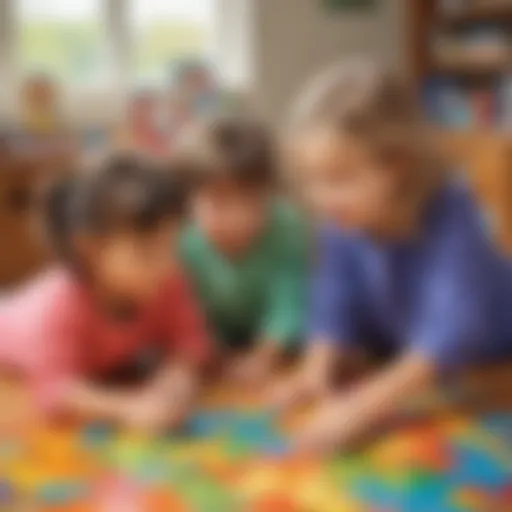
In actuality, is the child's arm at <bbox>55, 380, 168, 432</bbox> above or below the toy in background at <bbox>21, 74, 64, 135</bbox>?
below

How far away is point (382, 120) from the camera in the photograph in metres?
0.55

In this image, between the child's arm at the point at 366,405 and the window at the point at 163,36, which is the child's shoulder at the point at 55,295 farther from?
the window at the point at 163,36

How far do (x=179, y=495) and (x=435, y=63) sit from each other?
2.76ft

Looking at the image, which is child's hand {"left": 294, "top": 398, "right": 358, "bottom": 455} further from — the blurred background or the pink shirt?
the blurred background

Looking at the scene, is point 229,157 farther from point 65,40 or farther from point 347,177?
point 65,40

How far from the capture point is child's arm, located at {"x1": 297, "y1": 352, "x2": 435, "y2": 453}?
0.53m

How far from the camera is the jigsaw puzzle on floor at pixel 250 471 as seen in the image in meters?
0.47

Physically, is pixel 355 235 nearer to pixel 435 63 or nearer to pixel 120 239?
pixel 120 239

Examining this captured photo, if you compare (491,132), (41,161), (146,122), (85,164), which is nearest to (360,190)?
(85,164)

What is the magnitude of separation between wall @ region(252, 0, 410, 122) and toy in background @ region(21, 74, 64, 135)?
7.5 inches

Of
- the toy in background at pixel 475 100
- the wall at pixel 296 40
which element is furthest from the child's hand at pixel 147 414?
the toy in background at pixel 475 100

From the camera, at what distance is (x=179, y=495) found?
49 centimetres

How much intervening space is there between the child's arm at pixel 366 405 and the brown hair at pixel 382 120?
0.09 meters

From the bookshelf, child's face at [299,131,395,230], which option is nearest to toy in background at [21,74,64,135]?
the bookshelf
